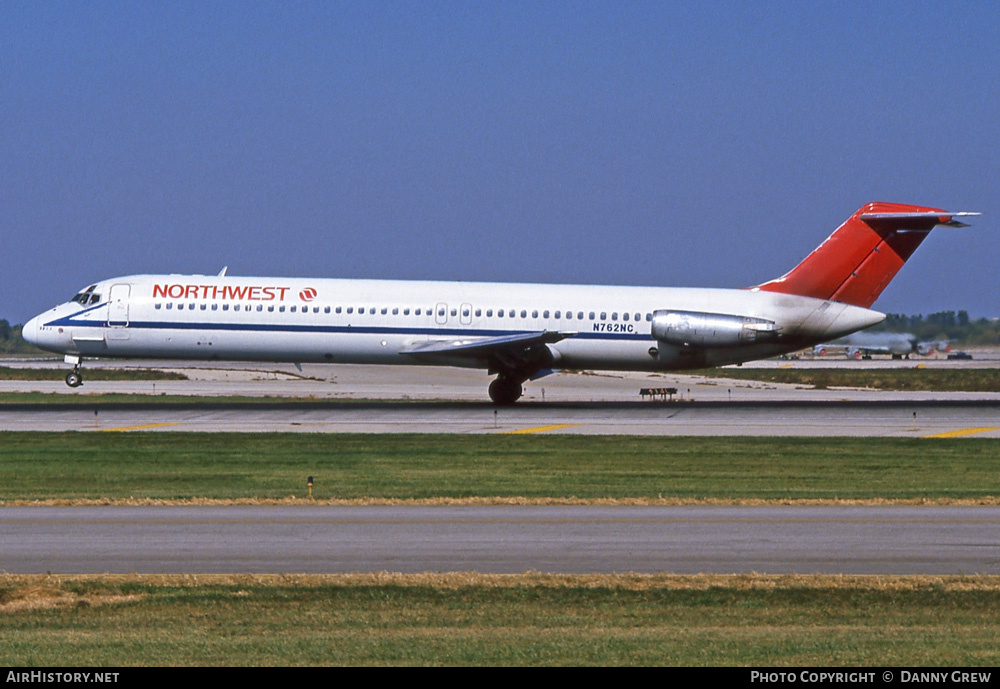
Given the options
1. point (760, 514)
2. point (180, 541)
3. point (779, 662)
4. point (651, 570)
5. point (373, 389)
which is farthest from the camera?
point (373, 389)

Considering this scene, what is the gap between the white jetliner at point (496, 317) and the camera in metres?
40.1

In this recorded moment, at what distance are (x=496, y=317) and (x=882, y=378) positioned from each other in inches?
1702

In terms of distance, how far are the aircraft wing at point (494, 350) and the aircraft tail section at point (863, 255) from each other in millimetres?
8525

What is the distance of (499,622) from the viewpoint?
455 inches

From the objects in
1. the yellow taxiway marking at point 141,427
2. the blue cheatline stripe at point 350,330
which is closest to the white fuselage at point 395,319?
the blue cheatline stripe at point 350,330

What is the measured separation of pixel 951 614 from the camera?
39.0 feet

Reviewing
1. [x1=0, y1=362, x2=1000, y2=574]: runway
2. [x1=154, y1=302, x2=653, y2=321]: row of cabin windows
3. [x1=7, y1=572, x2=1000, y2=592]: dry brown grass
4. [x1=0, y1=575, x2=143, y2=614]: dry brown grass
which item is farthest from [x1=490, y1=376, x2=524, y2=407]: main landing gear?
[x1=0, y1=575, x2=143, y2=614]: dry brown grass

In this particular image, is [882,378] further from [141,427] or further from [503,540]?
[503,540]

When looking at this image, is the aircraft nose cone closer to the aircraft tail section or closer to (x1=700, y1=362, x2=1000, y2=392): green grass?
the aircraft tail section

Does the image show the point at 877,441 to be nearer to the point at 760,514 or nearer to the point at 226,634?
the point at 760,514

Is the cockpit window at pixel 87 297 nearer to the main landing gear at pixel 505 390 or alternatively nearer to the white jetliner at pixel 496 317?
the white jetliner at pixel 496 317
